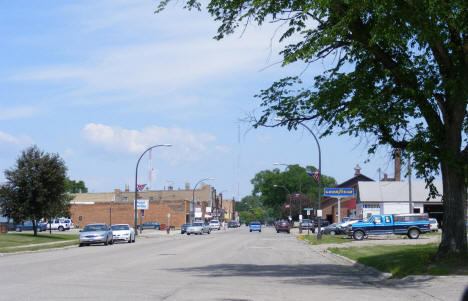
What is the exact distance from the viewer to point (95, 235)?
125 feet

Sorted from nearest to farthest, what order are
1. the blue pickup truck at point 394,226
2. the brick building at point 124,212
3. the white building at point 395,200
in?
the blue pickup truck at point 394,226 → the white building at point 395,200 → the brick building at point 124,212

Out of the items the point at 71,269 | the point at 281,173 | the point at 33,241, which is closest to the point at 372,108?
the point at 71,269

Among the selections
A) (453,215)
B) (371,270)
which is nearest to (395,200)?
(371,270)

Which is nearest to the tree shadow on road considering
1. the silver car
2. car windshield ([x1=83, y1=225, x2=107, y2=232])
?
car windshield ([x1=83, y1=225, x2=107, y2=232])

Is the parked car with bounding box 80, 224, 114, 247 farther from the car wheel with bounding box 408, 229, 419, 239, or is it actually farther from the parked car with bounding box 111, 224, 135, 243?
the car wheel with bounding box 408, 229, 419, 239

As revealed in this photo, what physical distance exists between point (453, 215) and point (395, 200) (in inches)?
2221

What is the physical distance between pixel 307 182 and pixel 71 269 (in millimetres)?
147075

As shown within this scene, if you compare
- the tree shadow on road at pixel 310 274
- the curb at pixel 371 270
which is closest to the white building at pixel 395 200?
the curb at pixel 371 270

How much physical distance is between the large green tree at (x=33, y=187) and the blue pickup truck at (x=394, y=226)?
869 inches

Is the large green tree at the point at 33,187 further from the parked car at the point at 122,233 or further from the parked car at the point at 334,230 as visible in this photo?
the parked car at the point at 334,230

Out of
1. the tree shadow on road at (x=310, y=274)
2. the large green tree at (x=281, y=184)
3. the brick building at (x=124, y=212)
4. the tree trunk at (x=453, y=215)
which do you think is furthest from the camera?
the large green tree at (x=281, y=184)

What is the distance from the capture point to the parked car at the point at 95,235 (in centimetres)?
3788

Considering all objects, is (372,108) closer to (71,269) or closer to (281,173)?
(71,269)

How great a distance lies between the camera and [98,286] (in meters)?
13.4
